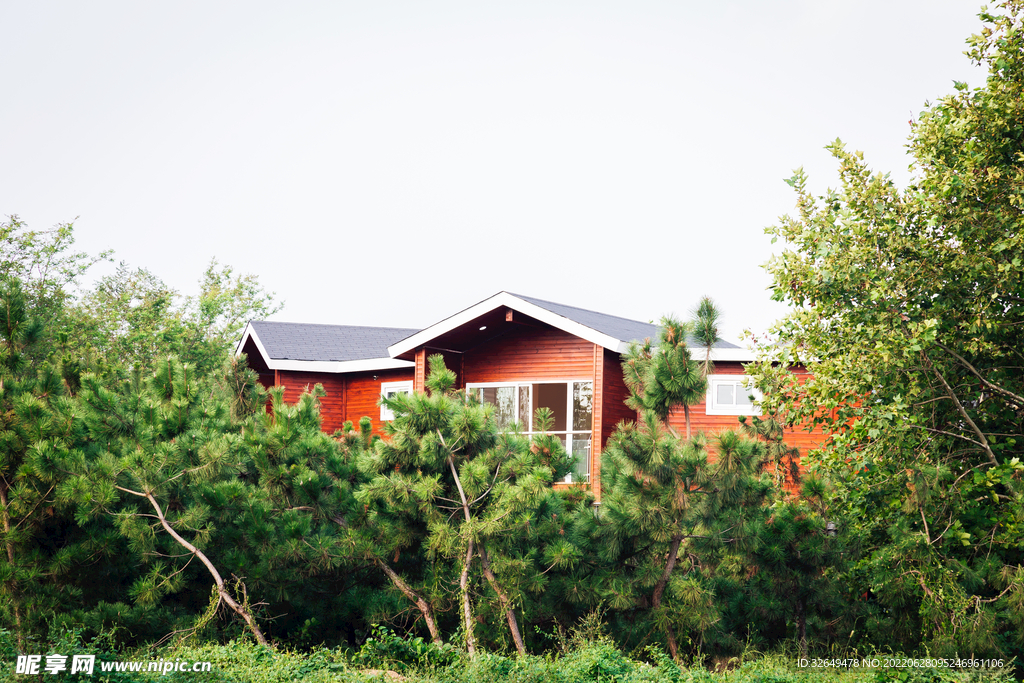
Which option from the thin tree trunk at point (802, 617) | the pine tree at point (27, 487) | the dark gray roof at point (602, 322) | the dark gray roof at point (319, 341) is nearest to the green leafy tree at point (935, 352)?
the thin tree trunk at point (802, 617)

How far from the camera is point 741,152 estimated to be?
33344 mm

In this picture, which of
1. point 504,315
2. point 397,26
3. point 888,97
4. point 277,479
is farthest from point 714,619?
point 397,26

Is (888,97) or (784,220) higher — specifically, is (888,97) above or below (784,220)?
above

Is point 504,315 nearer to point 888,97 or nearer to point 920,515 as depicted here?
point 920,515

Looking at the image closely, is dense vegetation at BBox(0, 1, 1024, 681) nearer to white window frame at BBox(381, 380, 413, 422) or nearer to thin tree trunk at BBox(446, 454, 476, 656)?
thin tree trunk at BBox(446, 454, 476, 656)

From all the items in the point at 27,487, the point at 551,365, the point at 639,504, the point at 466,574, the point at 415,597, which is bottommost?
the point at 415,597

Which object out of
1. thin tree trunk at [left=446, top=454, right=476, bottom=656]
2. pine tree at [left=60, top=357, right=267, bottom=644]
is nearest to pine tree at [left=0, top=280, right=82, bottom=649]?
pine tree at [left=60, top=357, right=267, bottom=644]

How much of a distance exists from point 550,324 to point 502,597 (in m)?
6.42

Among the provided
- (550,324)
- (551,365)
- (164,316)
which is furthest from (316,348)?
(164,316)

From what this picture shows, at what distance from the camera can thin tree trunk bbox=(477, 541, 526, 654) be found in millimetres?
8297

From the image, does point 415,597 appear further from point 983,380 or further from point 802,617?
point 983,380

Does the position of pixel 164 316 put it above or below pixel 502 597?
above

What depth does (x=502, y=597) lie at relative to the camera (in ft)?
27.2

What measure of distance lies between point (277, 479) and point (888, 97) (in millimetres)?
25818
